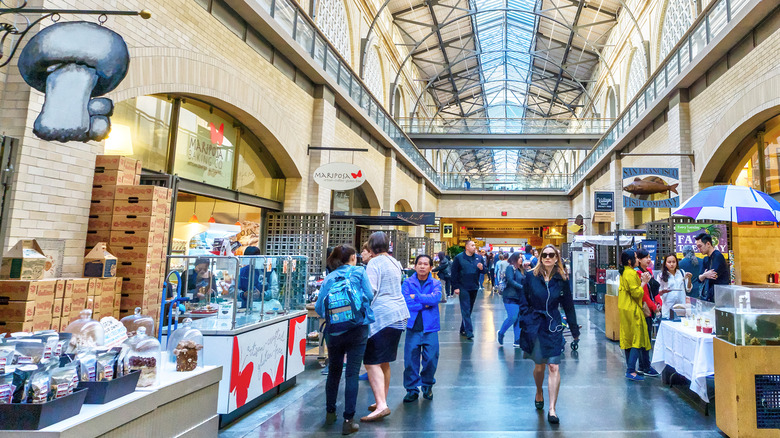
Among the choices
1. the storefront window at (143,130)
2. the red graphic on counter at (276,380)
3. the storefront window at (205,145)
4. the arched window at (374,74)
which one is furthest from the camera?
the arched window at (374,74)

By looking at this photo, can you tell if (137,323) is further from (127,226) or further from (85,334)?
(127,226)

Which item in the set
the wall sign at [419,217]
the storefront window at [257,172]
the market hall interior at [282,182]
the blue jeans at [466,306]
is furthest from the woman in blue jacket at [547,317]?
the wall sign at [419,217]

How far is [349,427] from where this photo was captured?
3.89 m

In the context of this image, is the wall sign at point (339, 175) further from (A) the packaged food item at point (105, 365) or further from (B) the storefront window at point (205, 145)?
(A) the packaged food item at point (105, 365)

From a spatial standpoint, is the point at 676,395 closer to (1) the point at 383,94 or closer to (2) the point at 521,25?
(1) the point at 383,94

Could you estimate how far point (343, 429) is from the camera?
390 cm

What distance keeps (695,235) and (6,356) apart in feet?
37.7

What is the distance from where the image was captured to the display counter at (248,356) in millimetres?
4000

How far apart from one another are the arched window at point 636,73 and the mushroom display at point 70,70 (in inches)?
706

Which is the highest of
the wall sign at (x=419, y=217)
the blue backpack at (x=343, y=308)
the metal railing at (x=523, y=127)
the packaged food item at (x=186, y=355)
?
the metal railing at (x=523, y=127)

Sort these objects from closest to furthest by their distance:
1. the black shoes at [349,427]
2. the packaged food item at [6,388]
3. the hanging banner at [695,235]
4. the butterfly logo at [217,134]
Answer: the packaged food item at [6,388] < the black shoes at [349,427] < the butterfly logo at [217,134] < the hanging banner at [695,235]

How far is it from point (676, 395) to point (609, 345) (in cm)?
289

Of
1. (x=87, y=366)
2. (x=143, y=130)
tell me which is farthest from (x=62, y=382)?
(x=143, y=130)

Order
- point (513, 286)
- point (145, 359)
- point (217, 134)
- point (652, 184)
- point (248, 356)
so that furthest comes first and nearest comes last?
point (652, 184)
point (217, 134)
point (513, 286)
point (248, 356)
point (145, 359)
